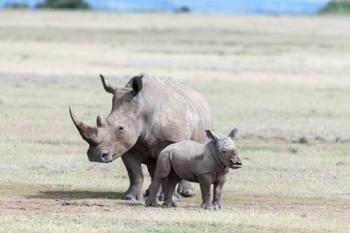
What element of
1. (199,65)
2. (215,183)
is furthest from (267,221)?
(199,65)

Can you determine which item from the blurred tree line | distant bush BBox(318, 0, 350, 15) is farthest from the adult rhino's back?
the blurred tree line

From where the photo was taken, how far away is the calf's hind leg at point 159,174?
579 inches

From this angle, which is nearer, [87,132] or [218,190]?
[218,190]

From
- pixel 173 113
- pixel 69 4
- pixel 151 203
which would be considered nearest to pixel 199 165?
pixel 151 203

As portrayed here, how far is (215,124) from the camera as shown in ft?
80.0

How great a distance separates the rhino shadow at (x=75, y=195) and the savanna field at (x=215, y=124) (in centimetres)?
2

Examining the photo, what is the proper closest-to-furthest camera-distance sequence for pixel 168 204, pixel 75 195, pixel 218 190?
pixel 218 190, pixel 168 204, pixel 75 195

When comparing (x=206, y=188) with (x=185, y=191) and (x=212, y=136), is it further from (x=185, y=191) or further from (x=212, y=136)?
(x=185, y=191)

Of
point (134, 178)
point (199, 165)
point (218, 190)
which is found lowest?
point (134, 178)

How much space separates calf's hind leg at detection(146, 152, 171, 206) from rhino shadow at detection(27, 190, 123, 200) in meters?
1.13

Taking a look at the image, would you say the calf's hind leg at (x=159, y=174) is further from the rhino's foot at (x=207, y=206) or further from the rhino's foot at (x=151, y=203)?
the rhino's foot at (x=207, y=206)

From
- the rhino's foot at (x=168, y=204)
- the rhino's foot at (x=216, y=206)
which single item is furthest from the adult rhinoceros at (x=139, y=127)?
the rhino's foot at (x=216, y=206)

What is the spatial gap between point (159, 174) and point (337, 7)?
313ft

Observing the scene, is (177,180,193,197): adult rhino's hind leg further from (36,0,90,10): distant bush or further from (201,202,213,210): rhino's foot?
(36,0,90,10): distant bush
